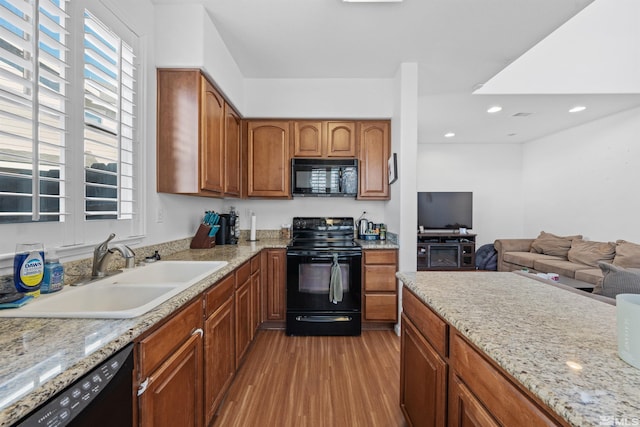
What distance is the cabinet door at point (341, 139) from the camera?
3166 millimetres

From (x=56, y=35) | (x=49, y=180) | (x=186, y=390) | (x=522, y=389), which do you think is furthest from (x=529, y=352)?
(x=56, y=35)

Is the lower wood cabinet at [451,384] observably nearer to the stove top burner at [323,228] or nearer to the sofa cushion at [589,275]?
the stove top burner at [323,228]

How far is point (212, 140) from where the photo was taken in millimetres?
2262

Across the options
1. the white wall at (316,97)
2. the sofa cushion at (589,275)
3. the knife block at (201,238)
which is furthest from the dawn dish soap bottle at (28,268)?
the sofa cushion at (589,275)

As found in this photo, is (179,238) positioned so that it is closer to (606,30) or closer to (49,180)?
(49,180)

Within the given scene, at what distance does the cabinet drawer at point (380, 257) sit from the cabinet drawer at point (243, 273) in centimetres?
115

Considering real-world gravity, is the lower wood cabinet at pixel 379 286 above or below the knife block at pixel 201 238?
below

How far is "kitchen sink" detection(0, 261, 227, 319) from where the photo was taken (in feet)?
3.03

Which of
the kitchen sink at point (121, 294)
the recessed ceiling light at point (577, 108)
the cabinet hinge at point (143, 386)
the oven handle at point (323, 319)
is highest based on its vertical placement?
the recessed ceiling light at point (577, 108)

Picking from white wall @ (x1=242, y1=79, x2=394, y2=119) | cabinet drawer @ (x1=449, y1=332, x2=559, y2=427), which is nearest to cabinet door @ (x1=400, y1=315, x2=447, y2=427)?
cabinet drawer @ (x1=449, y1=332, x2=559, y2=427)

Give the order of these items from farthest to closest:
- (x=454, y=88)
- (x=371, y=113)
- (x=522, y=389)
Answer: (x=454, y=88)
(x=371, y=113)
(x=522, y=389)

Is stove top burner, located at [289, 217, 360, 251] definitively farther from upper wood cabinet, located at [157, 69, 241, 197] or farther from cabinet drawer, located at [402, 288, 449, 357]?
cabinet drawer, located at [402, 288, 449, 357]

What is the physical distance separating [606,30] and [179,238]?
17.9ft

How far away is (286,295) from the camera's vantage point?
2740 mm
